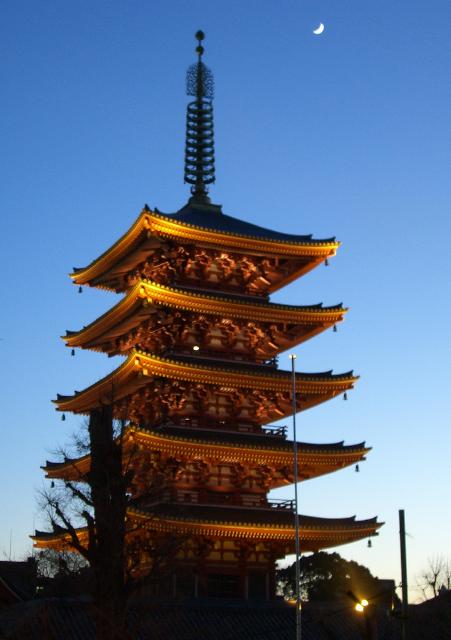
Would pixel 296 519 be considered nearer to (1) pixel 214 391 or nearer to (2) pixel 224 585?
(2) pixel 224 585

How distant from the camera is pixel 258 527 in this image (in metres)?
45.7

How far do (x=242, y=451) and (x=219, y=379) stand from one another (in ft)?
12.3

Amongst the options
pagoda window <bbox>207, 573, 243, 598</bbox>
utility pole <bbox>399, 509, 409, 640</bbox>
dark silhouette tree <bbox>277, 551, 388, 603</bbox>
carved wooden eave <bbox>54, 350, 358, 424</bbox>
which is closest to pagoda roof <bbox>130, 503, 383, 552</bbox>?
pagoda window <bbox>207, 573, 243, 598</bbox>

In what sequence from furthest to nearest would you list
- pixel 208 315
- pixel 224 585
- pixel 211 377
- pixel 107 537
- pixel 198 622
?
pixel 208 315 < pixel 211 377 < pixel 224 585 < pixel 198 622 < pixel 107 537

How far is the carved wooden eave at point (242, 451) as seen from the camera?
A: 46000 millimetres

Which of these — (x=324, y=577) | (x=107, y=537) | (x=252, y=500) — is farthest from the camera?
(x=324, y=577)

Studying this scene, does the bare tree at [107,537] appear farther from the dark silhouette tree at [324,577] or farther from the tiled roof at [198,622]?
the dark silhouette tree at [324,577]

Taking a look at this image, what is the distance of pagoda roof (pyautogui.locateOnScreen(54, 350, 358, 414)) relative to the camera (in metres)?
47.5

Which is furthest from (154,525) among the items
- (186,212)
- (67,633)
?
(186,212)

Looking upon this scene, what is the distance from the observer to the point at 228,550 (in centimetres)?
4725

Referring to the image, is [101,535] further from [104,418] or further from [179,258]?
[179,258]

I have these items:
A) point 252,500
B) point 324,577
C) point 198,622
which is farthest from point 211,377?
point 324,577

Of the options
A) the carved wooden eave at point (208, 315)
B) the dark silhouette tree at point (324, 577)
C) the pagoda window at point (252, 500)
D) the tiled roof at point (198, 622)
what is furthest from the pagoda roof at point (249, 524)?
the dark silhouette tree at point (324, 577)

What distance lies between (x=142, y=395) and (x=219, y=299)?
21.2 ft
